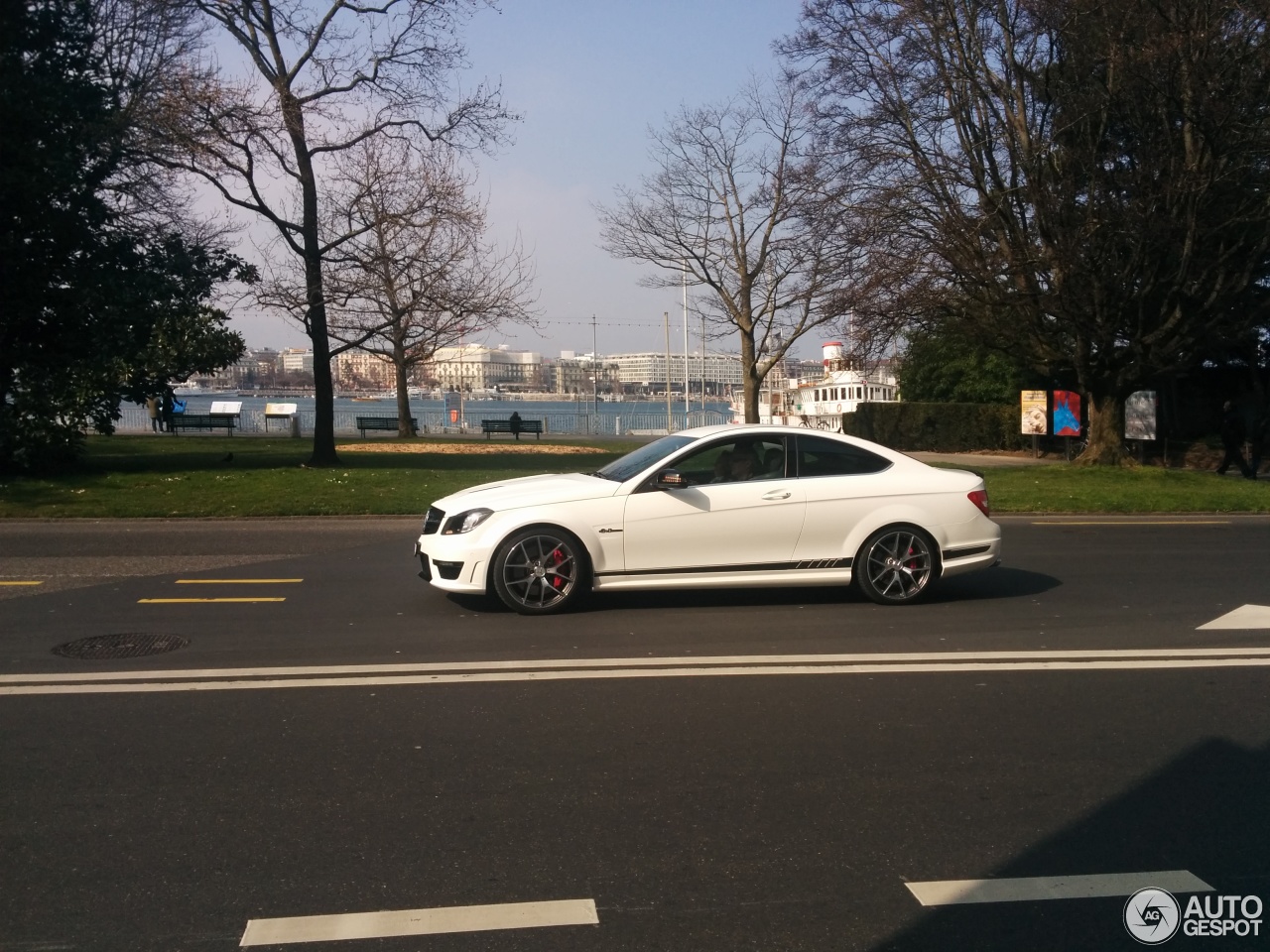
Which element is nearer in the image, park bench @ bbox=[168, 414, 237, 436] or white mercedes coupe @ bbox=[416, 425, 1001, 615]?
white mercedes coupe @ bbox=[416, 425, 1001, 615]

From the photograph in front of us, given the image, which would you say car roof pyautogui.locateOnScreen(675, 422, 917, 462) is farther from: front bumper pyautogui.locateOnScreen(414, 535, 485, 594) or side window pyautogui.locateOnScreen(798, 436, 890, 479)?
front bumper pyautogui.locateOnScreen(414, 535, 485, 594)

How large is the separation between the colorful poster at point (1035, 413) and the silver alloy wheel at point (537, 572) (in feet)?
77.9

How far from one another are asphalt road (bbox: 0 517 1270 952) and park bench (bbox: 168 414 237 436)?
1301 inches

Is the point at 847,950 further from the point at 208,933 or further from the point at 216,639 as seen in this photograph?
the point at 216,639

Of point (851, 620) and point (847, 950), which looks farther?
point (851, 620)

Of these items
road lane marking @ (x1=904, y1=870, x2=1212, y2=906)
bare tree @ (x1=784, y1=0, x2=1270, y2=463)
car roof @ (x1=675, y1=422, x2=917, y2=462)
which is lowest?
road lane marking @ (x1=904, y1=870, x2=1212, y2=906)

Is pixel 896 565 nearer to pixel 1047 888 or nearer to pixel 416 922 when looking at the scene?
pixel 1047 888

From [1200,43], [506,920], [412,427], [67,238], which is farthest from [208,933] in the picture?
[412,427]

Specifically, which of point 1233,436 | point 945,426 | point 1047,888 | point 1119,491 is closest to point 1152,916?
point 1047,888

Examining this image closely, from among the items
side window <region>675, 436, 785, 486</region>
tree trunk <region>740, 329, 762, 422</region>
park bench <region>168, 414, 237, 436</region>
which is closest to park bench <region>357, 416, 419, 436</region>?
park bench <region>168, 414, 237, 436</region>

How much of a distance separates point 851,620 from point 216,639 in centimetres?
481

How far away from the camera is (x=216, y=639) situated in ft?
27.2
